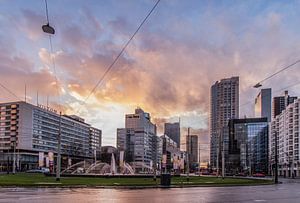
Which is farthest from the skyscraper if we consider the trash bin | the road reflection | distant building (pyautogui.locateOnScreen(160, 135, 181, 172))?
the road reflection

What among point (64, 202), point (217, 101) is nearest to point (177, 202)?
point (64, 202)

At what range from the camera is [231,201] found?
81.3 feet

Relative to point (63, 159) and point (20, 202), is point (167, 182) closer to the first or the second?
point (20, 202)

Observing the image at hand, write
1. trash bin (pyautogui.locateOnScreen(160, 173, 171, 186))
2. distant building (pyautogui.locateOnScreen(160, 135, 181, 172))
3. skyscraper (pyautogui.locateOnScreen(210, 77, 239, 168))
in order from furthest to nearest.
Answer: distant building (pyautogui.locateOnScreen(160, 135, 181, 172)), skyscraper (pyautogui.locateOnScreen(210, 77, 239, 168)), trash bin (pyautogui.locateOnScreen(160, 173, 171, 186))

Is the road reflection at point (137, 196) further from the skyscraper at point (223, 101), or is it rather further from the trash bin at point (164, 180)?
the skyscraper at point (223, 101)

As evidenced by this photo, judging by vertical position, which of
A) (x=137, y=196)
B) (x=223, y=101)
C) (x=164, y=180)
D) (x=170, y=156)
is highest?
(x=223, y=101)

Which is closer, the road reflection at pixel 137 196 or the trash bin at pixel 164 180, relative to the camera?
the road reflection at pixel 137 196

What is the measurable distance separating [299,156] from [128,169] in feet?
395

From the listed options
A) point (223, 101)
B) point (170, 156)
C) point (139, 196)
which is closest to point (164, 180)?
point (139, 196)

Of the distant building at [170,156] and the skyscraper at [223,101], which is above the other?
the skyscraper at [223,101]

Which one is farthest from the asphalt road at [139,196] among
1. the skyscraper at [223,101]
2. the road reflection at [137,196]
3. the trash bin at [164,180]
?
the skyscraper at [223,101]

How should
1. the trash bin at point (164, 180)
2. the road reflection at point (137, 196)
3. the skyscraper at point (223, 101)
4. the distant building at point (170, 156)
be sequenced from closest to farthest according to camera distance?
the road reflection at point (137, 196)
the trash bin at point (164, 180)
the skyscraper at point (223, 101)
the distant building at point (170, 156)

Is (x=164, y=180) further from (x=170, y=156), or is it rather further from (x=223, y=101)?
(x=170, y=156)

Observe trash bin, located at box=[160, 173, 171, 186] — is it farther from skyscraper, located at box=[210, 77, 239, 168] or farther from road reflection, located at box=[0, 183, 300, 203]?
skyscraper, located at box=[210, 77, 239, 168]
